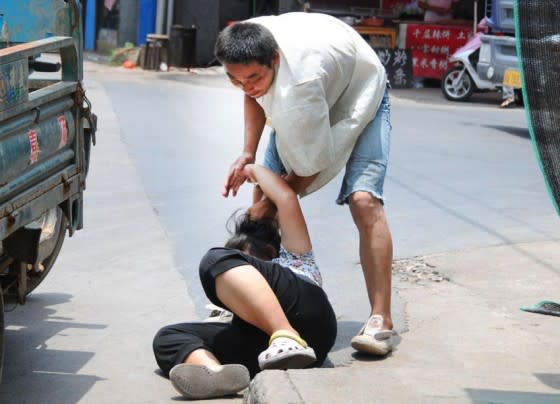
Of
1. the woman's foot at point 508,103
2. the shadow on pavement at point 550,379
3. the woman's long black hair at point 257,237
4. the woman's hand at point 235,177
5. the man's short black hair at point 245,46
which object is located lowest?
the woman's foot at point 508,103

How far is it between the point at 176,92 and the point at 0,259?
1177 cm

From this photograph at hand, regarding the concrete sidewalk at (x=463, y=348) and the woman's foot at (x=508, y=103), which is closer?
the concrete sidewalk at (x=463, y=348)

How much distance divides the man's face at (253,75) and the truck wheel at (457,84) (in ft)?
40.0

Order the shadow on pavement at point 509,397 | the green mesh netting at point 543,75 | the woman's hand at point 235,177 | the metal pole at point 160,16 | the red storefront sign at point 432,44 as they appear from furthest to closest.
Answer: the metal pole at point 160,16 < the red storefront sign at point 432,44 < the woman's hand at point 235,177 < the shadow on pavement at point 509,397 < the green mesh netting at point 543,75

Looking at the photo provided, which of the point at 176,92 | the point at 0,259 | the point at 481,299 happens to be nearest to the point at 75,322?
the point at 0,259

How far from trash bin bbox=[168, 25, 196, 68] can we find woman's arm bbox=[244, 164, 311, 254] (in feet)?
54.9

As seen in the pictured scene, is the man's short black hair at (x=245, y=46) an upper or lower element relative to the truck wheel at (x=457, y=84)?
upper

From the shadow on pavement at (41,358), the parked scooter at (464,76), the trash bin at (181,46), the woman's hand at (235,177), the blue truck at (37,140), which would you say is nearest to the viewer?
the blue truck at (37,140)

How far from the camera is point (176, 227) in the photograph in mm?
7164

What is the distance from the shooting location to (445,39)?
18344mm

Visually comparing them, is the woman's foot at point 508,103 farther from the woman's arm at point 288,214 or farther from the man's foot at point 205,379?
the man's foot at point 205,379

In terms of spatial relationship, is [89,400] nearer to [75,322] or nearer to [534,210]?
[75,322]

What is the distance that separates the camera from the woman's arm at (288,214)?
4527 mm

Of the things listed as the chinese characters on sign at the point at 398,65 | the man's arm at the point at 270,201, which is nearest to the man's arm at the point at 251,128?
the man's arm at the point at 270,201
